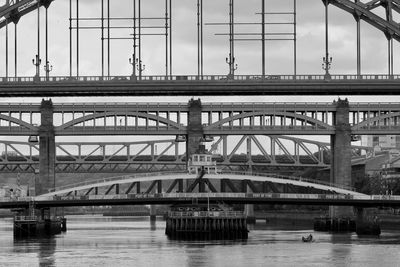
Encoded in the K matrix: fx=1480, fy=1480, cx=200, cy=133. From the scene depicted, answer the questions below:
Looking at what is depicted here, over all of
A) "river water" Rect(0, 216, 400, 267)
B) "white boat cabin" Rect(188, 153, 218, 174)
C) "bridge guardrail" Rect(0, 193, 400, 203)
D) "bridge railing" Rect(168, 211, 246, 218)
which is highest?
"white boat cabin" Rect(188, 153, 218, 174)

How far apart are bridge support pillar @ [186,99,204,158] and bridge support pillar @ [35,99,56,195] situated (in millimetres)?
15419

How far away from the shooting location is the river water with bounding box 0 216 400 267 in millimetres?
110438

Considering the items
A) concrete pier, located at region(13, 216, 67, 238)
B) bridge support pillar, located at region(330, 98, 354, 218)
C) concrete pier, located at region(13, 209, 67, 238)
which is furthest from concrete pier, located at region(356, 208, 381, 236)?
concrete pier, located at region(13, 216, 67, 238)

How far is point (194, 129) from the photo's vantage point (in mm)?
166000

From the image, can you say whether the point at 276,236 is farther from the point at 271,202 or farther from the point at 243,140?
the point at 243,140

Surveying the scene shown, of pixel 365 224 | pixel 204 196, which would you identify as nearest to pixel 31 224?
pixel 204 196

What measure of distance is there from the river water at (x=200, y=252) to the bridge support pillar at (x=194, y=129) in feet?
55.2

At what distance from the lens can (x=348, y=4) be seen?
525ft

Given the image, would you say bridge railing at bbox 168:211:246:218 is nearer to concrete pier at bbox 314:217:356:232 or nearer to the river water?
the river water

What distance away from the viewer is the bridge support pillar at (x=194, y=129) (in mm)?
165500

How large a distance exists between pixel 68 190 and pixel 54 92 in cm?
2028

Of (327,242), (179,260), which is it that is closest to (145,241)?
(327,242)

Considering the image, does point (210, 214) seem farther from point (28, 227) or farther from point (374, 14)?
point (374, 14)

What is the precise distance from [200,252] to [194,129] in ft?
153
